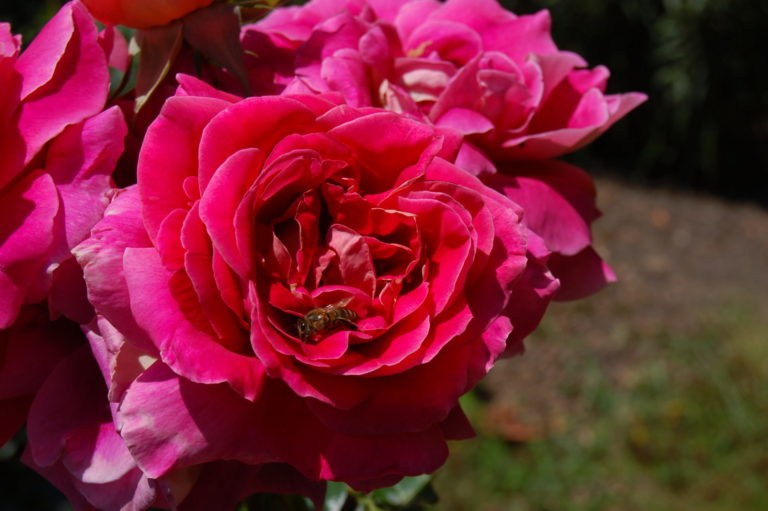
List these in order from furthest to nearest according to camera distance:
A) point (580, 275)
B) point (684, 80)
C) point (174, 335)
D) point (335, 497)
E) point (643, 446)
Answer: point (684, 80) → point (643, 446) → point (335, 497) → point (580, 275) → point (174, 335)

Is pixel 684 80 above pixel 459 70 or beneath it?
beneath

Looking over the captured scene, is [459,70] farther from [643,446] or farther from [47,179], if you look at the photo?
[643,446]

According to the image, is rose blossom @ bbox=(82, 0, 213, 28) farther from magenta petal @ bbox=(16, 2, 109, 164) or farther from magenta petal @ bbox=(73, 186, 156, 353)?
magenta petal @ bbox=(73, 186, 156, 353)

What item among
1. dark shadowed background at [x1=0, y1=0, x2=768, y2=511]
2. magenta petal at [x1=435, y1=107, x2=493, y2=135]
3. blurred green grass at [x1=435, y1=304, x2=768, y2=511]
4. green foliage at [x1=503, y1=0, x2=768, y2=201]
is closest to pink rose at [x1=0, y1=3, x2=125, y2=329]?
magenta petal at [x1=435, y1=107, x2=493, y2=135]

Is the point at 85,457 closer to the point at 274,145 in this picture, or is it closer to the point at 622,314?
the point at 274,145

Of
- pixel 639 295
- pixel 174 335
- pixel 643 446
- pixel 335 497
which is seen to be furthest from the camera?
pixel 639 295

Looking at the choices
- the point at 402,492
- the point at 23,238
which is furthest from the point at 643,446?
the point at 23,238

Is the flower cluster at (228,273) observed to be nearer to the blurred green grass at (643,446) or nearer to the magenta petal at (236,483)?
the magenta petal at (236,483)

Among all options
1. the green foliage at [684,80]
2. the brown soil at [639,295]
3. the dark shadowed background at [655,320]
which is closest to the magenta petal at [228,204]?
the dark shadowed background at [655,320]
